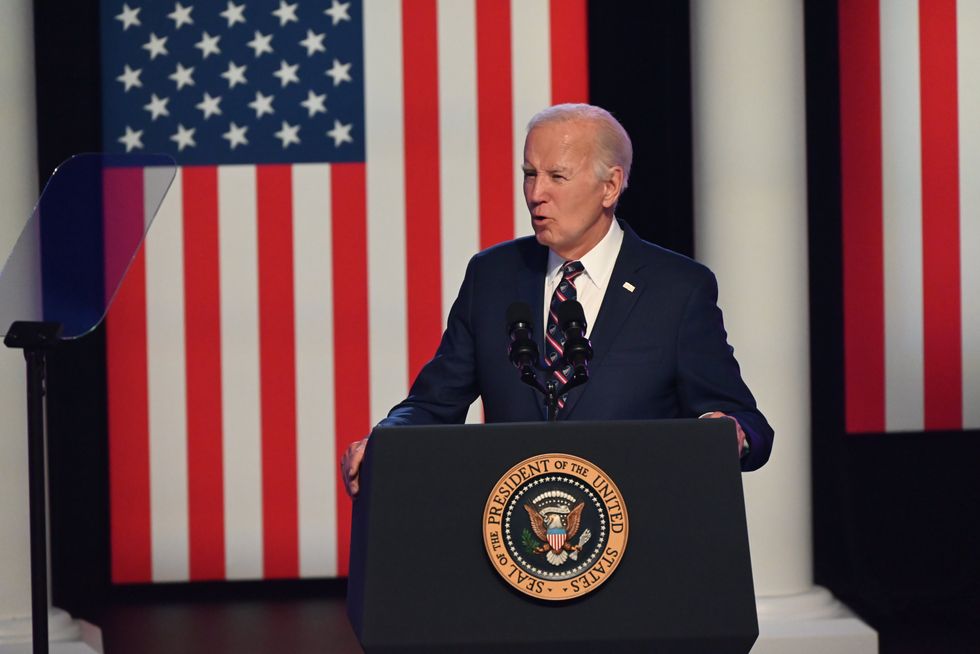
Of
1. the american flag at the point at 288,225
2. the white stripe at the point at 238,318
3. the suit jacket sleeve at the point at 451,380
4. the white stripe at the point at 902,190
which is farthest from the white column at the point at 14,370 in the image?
the white stripe at the point at 902,190

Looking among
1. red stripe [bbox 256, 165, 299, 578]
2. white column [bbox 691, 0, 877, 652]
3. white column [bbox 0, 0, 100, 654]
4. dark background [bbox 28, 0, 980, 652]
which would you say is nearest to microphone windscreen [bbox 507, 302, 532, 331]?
white column [bbox 691, 0, 877, 652]

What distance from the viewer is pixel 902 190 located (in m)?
4.14

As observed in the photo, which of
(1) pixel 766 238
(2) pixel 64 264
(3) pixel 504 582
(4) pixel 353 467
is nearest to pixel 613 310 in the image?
(4) pixel 353 467

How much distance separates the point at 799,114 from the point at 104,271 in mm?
2219

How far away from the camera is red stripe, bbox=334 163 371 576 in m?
4.32

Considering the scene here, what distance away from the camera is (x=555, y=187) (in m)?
1.94

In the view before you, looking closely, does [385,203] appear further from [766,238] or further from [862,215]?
[862,215]

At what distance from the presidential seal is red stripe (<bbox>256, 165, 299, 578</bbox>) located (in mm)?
2968

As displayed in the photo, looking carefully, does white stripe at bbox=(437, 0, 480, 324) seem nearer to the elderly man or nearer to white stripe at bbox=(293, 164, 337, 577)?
white stripe at bbox=(293, 164, 337, 577)

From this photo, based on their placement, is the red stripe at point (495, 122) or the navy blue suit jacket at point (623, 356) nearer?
the navy blue suit jacket at point (623, 356)

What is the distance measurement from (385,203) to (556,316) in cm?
252

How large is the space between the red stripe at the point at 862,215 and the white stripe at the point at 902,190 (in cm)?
3

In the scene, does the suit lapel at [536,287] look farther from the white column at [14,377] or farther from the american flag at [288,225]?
the american flag at [288,225]

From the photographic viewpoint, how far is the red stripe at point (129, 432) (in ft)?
14.1
